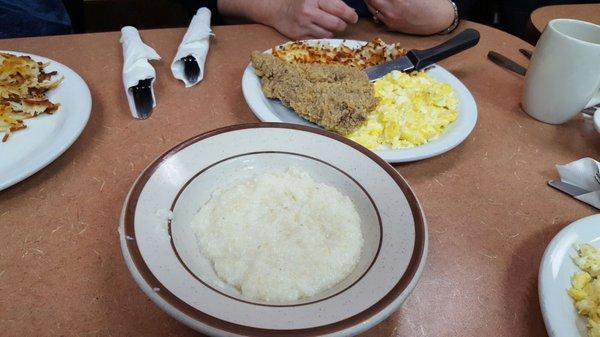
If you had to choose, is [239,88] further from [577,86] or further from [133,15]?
[133,15]

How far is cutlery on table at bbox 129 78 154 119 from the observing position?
4.12 ft

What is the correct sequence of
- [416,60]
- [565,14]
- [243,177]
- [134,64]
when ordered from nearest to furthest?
[243,177] → [134,64] → [416,60] → [565,14]

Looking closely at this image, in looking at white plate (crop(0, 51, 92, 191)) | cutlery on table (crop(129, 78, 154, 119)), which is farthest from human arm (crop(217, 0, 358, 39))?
white plate (crop(0, 51, 92, 191))

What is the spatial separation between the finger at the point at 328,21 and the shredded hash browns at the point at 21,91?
934 mm

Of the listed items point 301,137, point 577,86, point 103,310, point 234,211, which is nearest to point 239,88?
point 301,137

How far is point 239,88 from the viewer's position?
1417 millimetres

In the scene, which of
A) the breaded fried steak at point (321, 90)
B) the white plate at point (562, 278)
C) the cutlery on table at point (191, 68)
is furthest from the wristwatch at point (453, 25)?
the white plate at point (562, 278)

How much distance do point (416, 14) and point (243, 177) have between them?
118 cm

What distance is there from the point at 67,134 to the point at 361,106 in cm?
75

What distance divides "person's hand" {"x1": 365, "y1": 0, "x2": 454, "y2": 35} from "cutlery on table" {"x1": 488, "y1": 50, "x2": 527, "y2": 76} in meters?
0.24

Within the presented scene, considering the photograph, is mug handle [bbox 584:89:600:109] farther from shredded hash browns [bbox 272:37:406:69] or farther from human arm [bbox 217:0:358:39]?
human arm [bbox 217:0:358:39]

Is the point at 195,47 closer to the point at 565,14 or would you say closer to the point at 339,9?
the point at 339,9

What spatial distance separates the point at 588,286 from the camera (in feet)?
2.49

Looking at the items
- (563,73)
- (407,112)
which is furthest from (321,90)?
(563,73)
